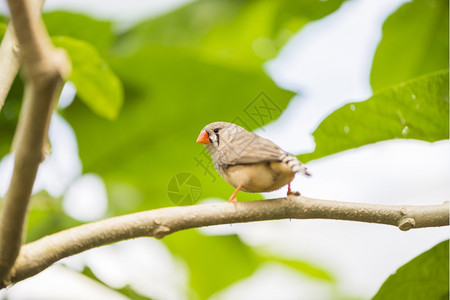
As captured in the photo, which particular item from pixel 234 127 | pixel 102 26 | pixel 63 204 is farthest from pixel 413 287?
pixel 102 26

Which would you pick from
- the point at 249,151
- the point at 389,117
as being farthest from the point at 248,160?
the point at 389,117

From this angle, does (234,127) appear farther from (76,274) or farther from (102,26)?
(102,26)

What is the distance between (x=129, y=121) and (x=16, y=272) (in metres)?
1.33

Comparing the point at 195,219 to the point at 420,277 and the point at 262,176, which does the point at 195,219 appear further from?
the point at 420,277

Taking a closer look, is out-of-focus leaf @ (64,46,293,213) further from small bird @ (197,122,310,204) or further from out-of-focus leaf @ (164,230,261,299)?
small bird @ (197,122,310,204)

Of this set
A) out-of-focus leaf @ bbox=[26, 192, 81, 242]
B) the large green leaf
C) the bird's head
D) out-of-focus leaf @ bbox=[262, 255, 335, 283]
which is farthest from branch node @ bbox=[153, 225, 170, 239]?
out-of-focus leaf @ bbox=[262, 255, 335, 283]

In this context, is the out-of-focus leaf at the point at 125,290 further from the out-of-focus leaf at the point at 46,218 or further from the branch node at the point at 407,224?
the branch node at the point at 407,224

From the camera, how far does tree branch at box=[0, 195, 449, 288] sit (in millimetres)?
821

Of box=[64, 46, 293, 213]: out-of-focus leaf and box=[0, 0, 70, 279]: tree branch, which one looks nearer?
box=[0, 0, 70, 279]: tree branch

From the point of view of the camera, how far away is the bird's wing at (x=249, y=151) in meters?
1.04

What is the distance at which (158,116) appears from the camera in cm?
211

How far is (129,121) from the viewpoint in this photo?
83.0 inches

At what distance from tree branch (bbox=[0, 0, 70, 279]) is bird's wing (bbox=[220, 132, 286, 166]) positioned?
17.6 inches

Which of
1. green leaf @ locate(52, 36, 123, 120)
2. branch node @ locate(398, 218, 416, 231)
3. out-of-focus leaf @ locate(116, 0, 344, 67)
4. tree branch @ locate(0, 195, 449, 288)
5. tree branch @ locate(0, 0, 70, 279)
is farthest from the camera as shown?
out-of-focus leaf @ locate(116, 0, 344, 67)
